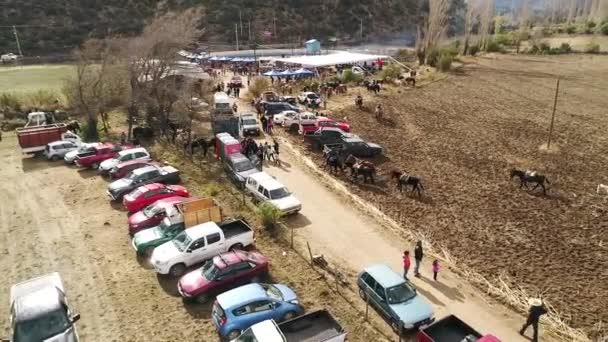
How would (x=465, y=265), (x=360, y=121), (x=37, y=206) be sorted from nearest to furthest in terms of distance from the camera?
(x=465, y=265) < (x=37, y=206) < (x=360, y=121)

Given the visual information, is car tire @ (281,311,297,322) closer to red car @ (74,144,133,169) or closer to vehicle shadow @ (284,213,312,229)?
vehicle shadow @ (284,213,312,229)

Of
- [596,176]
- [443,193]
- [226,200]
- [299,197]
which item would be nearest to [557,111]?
[596,176]

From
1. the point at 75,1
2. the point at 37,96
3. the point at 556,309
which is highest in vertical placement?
the point at 75,1

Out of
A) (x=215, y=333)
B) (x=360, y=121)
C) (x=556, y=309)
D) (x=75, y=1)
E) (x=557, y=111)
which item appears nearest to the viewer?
(x=215, y=333)

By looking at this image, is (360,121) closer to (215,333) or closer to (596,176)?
(596,176)

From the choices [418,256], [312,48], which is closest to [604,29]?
[312,48]

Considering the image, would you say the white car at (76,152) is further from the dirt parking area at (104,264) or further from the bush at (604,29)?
the bush at (604,29)

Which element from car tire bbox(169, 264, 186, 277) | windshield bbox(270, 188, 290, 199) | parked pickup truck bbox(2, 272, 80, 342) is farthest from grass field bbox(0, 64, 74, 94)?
parked pickup truck bbox(2, 272, 80, 342)
